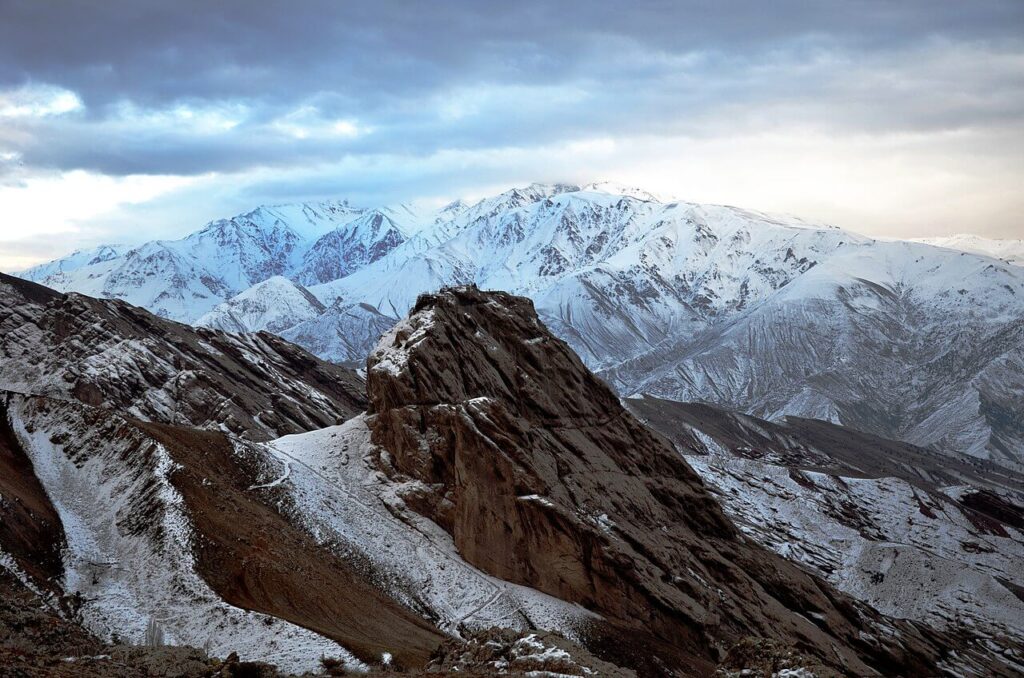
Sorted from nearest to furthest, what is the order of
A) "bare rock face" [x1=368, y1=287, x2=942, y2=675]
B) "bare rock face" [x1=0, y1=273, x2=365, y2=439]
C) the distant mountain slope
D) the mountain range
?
the mountain range, "bare rock face" [x1=368, y1=287, x2=942, y2=675], the distant mountain slope, "bare rock face" [x1=0, y1=273, x2=365, y2=439]

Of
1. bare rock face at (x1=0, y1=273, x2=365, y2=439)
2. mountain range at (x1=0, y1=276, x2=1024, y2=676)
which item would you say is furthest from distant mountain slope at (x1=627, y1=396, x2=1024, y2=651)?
bare rock face at (x1=0, y1=273, x2=365, y2=439)

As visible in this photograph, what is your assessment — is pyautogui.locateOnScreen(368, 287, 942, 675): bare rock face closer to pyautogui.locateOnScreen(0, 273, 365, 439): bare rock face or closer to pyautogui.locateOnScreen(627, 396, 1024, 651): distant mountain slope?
pyautogui.locateOnScreen(627, 396, 1024, 651): distant mountain slope

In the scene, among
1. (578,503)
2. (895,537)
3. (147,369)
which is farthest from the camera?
(895,537)

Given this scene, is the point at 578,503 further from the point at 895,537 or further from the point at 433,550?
the point at 895,537

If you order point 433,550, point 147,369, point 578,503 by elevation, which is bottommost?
point 433,550

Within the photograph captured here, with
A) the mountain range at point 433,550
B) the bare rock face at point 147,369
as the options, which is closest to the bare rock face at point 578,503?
the mountain range at point 433,550

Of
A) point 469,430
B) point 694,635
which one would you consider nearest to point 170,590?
point 469,430

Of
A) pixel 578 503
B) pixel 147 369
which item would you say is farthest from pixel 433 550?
pixel 147 369

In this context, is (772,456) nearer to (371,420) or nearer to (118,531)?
(371,420)
